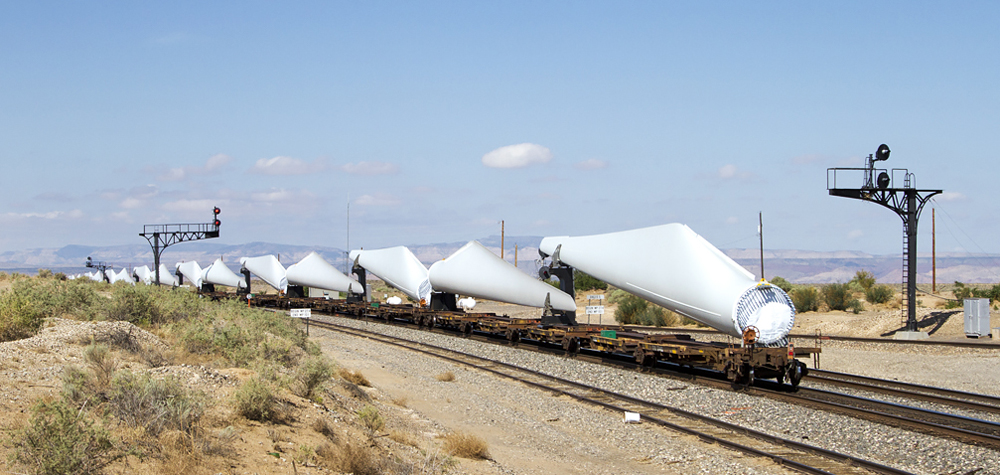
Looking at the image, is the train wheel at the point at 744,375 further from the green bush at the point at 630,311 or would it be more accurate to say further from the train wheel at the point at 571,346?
the green bush at the point at 630,311

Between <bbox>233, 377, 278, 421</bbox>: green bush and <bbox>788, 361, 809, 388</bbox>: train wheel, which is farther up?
<bbox>233, 377, 278, 421</bbox>: green bush

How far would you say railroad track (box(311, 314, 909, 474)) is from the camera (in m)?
10.2

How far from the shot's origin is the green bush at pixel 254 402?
9.05m

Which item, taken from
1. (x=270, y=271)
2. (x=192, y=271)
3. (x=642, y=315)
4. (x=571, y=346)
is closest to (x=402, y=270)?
(x=642, y=315)

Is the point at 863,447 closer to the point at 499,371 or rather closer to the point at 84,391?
the point at 499,371

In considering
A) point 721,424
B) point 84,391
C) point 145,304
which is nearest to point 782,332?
point 721,424

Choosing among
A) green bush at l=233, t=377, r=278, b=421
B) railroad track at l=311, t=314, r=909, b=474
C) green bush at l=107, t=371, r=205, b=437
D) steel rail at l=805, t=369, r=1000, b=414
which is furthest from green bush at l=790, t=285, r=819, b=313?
green bush at l=107, t=371, r=205, b=437

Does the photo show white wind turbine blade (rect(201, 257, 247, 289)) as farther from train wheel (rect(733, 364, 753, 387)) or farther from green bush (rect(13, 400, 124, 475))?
green bush (rect(13, 400, 124, 475))

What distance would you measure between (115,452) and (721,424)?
9396mm

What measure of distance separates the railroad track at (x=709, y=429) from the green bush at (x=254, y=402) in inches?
268

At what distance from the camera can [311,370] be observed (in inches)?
458

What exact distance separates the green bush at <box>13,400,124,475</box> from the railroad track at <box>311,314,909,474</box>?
27.7 ft

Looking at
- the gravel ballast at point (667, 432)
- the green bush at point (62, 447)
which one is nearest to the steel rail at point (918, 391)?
the gravel ballast at point (667, 432)

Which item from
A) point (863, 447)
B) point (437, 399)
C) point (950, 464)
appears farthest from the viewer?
point (437, 399)
